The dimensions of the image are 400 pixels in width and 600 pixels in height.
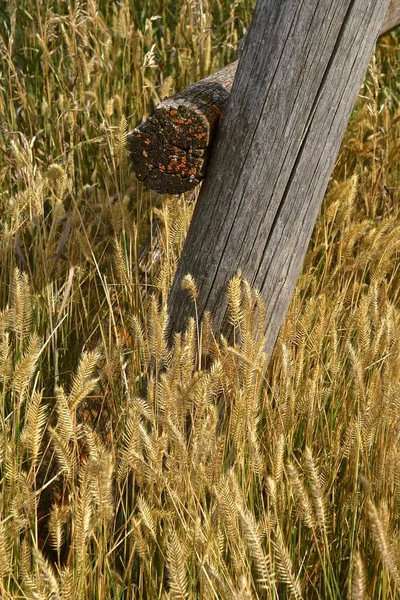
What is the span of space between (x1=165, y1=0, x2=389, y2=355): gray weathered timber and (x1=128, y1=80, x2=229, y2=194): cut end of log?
0.16ft

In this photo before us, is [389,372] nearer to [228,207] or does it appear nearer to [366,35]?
[228,207]

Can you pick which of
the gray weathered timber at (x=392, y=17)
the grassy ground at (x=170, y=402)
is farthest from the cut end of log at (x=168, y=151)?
the gray weathered timber at (x=392, y=17)

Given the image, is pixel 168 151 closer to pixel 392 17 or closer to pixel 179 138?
pixel 179 138

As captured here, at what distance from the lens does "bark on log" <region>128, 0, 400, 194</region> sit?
2.17 metres

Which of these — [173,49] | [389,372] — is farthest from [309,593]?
[173,49]

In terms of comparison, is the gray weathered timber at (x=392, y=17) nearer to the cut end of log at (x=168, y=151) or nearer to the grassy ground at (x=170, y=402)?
the grassy ground at (x=170, y=402)

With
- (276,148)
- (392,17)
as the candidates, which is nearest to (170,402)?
(276,148)

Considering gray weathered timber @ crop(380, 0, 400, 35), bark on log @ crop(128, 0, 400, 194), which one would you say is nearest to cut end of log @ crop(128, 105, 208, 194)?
bark on log @ crop(128, 0, 400, 194)

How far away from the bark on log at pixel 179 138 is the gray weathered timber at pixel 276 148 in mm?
49

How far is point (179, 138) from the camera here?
2182 millimetres

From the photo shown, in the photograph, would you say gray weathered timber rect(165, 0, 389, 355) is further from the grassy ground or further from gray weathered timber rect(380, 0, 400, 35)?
gray weathered timber rect(380, 0, 400, 35)

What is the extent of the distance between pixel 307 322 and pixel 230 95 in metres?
0.58

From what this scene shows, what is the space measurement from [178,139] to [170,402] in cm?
73

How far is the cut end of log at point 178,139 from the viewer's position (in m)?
2.17
